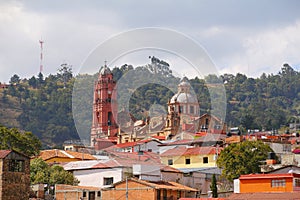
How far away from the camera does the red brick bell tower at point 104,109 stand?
116m

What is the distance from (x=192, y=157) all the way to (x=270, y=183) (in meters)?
29.1

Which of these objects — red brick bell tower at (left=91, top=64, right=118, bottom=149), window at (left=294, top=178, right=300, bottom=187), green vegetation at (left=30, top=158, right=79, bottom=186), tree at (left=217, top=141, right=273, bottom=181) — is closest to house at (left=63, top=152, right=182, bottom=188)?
green vegetation at (left=30, top=158, right=79, bottom=186)

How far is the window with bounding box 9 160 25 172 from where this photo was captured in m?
45.2

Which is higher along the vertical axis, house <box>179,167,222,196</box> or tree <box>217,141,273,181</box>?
tree <box>217,141,273,181</box>

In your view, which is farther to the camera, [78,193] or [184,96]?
[184,96]

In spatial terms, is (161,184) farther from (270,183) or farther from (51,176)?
(51,176)

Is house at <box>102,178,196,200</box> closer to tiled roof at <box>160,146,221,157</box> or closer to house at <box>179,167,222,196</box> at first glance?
house at <box>179,167,222,196</box>

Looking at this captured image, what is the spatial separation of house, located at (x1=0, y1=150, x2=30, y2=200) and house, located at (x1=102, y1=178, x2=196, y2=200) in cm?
603

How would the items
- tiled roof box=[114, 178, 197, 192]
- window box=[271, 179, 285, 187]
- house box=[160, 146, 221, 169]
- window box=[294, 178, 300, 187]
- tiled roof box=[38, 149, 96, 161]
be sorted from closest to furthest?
1. window box=[294, 178, 300, 187]
2. window box=[271, 179, 285, 187]
3. tiled roof box=[114, 178, 197, 192]
4. house box=[160, 146, 221, 169]
5. tiled roof box=[38, 149, 96, 161]

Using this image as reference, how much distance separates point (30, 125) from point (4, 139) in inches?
4102

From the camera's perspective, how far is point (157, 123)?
108 m

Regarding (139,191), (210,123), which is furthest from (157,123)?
(139,191)

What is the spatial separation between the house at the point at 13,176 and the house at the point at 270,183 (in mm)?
13351

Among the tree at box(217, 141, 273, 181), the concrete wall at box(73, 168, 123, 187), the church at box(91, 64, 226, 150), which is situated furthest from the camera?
the church at box(91, 64, 226, 150)
